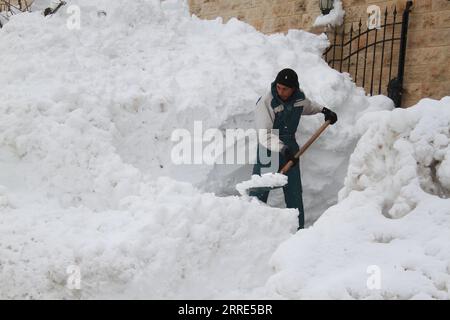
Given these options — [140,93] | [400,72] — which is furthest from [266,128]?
[400,72]

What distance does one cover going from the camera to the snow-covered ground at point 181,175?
97.1 inches

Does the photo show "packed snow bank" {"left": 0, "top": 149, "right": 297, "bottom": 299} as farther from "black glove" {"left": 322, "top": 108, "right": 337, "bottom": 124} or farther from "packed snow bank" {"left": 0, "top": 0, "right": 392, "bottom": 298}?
"black glove" {"left": 322, "top": 108, "right": 337, "bottom": 124}

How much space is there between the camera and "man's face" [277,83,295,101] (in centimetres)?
473

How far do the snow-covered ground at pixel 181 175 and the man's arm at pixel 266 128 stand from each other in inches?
22.1

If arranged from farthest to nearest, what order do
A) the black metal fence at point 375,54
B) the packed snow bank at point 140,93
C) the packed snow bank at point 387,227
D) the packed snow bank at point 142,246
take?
the black metal fence at point 375,54, the packed snow bank at point 140,93, the packed snow bank at point 142,246, the packed snow bank at point 387,227

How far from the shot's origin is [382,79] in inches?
254

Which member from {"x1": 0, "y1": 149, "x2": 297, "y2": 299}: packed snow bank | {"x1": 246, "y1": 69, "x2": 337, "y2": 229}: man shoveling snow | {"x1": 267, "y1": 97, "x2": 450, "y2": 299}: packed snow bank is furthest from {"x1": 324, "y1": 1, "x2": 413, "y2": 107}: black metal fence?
{"x1": 267, "y1": 97, "x2": 450, "y2": 299}: packed snow bank

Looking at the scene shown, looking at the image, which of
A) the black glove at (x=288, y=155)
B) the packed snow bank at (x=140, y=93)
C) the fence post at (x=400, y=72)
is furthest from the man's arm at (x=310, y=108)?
the fence post at (x=400, y=72)

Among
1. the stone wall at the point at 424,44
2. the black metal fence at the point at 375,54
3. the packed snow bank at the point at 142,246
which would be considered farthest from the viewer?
the black metal fence at the point at 375,54

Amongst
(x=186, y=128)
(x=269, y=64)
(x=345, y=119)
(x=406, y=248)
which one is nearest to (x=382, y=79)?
(x=345, y=119)

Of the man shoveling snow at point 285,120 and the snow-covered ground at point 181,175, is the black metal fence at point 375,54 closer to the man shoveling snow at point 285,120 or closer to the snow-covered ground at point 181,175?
the snow-covered ground at point 181,175

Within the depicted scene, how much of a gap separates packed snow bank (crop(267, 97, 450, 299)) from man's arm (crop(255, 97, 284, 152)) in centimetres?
174

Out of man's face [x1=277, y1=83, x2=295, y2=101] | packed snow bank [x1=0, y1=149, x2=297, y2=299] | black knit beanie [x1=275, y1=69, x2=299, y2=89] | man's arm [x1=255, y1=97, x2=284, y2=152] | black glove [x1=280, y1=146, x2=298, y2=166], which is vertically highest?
black knit beanie [x1=275, y1=69, x2=299, y2=89]
